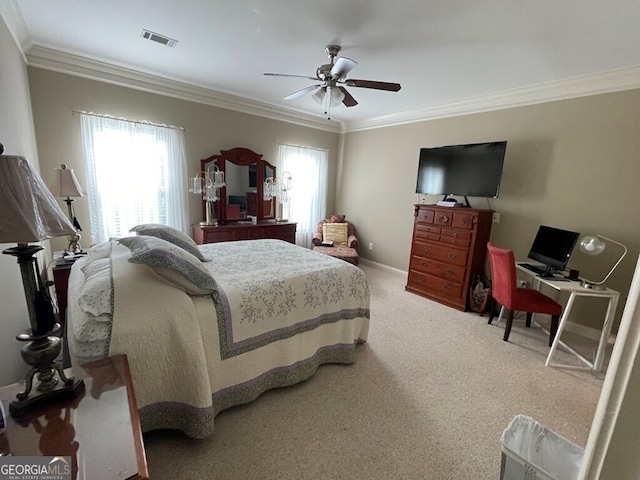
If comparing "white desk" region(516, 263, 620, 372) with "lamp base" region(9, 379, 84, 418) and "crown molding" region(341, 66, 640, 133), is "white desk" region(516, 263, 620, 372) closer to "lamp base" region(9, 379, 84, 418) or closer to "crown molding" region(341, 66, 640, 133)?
"crown molding" region(341, 66, 640, 133)

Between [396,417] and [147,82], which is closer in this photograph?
[396,417]

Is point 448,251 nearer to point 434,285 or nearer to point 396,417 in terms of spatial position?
point 434,285

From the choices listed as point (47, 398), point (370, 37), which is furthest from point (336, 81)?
point (47, 398)

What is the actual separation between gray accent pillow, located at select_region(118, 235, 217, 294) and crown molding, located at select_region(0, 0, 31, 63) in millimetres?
2047

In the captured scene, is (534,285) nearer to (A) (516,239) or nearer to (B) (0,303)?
(A) (516,239)

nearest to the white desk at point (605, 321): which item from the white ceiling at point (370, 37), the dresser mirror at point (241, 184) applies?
the white ceiling at point (370, 37)

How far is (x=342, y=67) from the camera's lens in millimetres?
2221

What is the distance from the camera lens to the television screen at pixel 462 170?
10.8 feet

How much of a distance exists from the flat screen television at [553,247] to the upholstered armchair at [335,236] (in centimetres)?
241

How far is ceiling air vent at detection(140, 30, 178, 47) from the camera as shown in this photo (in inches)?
96.4

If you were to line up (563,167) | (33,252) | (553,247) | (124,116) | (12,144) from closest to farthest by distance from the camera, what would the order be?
(33,252), (12,144), (553,247), (563,167), (124,116)

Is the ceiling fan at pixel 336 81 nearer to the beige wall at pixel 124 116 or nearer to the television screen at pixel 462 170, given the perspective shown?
the television screen at pixel 462 170

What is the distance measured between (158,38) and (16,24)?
1.05m

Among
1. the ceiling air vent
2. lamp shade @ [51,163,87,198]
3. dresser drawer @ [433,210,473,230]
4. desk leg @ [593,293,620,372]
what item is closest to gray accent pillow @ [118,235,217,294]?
lamp shade @ [51,163,87,198]
